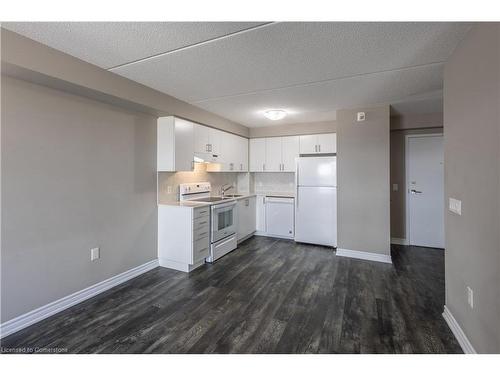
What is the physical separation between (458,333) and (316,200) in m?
2.64

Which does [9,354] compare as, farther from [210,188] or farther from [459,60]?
[459,60]

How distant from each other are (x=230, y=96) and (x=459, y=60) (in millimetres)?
2334

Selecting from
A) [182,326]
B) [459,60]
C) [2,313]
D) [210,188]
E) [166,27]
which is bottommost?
[182,326]

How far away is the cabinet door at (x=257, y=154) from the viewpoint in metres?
5.18

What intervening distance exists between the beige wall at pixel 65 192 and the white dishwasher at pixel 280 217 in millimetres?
2490

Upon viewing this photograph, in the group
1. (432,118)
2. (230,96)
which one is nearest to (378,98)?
(432,118)

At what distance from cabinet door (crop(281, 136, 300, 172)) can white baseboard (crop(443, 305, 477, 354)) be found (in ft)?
10.8

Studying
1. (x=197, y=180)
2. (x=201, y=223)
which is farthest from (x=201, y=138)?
(x=201, y=223)

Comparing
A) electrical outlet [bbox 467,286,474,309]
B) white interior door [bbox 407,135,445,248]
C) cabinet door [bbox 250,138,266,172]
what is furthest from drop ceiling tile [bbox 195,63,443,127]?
electrical outlet [bbox 467,286,474,309]

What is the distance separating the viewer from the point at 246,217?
4.68 meters

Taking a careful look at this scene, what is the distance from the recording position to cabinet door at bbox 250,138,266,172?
17.0 ft

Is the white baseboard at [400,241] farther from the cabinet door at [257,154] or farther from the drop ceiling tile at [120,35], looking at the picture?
the drop ceiling tile at [120,35]

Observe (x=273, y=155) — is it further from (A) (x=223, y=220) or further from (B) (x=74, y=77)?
(B) (x=74, y=77)

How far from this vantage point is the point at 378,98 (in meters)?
3.19
